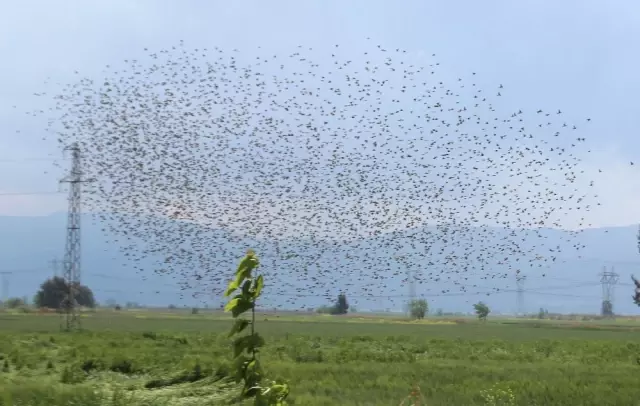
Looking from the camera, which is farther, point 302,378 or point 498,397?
point 302,378

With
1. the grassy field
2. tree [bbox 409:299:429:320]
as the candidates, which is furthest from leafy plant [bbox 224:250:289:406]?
tree [bbox 409:299:429:320]

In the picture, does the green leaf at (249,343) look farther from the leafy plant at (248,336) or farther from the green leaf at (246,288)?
the green leaf at (246,288)

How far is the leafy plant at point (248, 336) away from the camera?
3857 millimetres

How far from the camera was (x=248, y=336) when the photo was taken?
157 inches

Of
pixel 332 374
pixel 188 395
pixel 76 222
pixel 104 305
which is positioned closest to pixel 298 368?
pixel 332 374

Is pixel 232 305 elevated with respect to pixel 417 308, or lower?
elevated

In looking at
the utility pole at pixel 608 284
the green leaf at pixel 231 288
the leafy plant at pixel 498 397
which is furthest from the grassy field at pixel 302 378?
the utility pole at pixel 608 284

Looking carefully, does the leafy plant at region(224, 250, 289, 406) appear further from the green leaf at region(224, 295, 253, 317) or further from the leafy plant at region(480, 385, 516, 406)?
the leafy plant at region(480, 385, 516, 406)

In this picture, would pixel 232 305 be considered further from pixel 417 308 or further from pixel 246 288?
pixel 417 308

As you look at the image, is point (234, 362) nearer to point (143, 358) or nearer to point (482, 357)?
point (143, 358)

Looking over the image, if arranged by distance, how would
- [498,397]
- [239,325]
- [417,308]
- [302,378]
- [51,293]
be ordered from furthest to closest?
[417,308] → [51,293] → [302,378] → [498,397] → [239,325]

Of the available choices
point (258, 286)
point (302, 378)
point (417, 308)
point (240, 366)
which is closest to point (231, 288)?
point (258, 286)

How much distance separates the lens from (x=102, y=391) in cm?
1334

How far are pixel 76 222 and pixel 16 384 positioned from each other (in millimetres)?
26499
